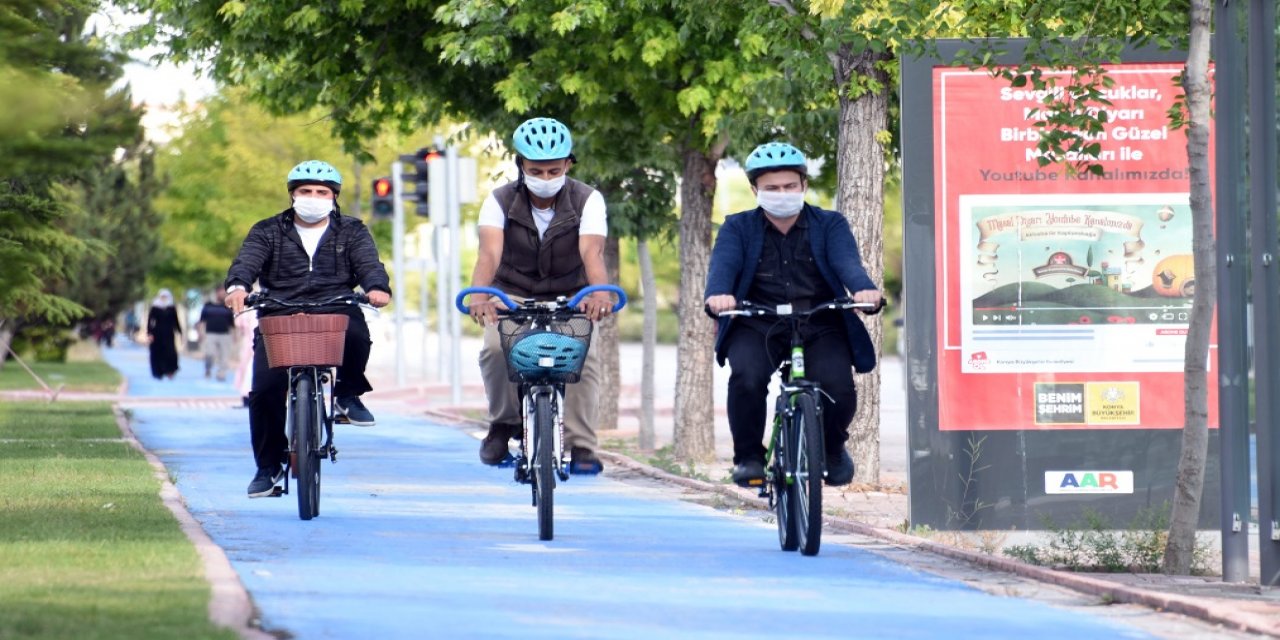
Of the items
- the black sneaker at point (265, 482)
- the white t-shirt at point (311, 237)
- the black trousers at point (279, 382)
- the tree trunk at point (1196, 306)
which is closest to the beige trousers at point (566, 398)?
the black trousers at point (279, 382)

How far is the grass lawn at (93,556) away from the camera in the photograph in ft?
23.2

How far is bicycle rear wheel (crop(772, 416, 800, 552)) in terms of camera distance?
10078mm

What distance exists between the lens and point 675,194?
23.0 m

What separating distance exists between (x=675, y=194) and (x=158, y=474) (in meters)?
9.03

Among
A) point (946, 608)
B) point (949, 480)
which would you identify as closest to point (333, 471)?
point (949, 480)

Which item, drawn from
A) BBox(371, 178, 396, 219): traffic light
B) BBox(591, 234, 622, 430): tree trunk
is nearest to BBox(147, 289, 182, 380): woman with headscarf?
BBox(371, 178, 396, 219): traffic light

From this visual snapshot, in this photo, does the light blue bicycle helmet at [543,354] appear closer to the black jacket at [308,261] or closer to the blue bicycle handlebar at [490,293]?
the blue bicycle handlebar at [490,293]

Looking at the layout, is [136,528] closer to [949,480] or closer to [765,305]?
[765,305]

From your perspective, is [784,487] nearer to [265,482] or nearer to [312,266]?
[312,266]

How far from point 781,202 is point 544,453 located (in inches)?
61.9

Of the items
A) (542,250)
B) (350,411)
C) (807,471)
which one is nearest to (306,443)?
(350,411)

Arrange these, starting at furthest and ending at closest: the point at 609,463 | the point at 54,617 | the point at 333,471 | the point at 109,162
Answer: the point at 609,463 → the point at 333,471 → the point at 109,162 → the point at 54,617

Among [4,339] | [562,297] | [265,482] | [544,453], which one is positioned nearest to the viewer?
[544,453]

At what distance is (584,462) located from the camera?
36.0 ft
